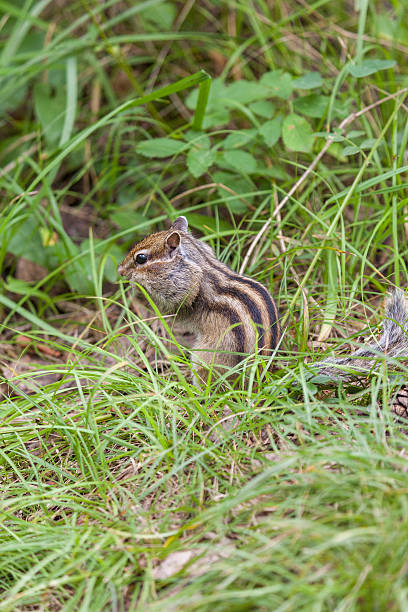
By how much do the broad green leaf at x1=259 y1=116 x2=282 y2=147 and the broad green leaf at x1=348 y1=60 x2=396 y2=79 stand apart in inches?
22.5

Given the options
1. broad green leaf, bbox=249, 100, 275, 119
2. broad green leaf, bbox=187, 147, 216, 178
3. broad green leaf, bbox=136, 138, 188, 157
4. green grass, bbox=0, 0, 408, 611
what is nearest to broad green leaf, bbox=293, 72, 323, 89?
green grass, bbox=0, 0, 408, 611

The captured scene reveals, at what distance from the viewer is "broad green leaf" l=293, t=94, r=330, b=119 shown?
4.32 m

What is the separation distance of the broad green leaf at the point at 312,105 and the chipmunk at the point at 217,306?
121 cm

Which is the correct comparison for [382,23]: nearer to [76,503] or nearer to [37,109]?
[37,109]

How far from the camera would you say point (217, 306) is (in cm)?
348

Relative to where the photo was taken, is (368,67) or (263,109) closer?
(368,67)

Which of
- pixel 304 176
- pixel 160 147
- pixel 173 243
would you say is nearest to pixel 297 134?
pixel 304 176

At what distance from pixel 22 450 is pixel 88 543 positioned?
919 millimetres

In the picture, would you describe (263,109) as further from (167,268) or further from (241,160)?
(167,268)

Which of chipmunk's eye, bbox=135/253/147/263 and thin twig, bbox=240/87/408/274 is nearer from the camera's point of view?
chipmunk's eye, bbox=135/253/147/263

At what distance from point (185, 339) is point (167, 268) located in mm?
757

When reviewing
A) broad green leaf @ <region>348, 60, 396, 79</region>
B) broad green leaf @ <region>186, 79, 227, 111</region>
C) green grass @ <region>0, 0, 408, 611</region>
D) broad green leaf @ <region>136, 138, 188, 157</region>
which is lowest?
green grass @ <region>0, 0, 408, 611</region>

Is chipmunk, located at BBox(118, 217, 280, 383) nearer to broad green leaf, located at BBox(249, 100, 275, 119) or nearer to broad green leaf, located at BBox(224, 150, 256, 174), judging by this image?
broad green leaf, located at BBox(224, 150, 256, 174)

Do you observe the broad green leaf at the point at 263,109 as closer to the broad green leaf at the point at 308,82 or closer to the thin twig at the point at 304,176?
the broad green leaf at the point at 308,82
